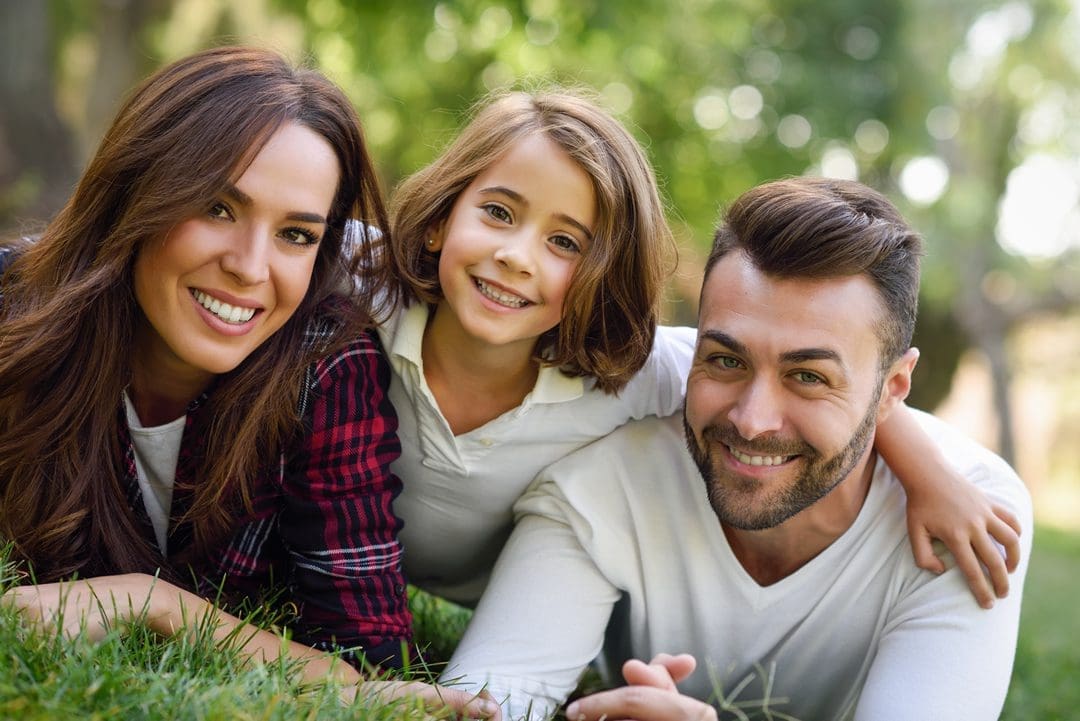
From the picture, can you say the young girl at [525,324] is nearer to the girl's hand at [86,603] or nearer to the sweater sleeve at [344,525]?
the sweater sleeve at [344,525]

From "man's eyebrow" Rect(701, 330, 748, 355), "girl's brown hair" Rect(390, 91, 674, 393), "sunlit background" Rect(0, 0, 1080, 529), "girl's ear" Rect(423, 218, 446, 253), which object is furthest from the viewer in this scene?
"sunlit background" Rect(0, 0, 1080, 529)

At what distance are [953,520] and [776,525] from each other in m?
0.46

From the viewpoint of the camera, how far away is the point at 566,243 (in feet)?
10.4

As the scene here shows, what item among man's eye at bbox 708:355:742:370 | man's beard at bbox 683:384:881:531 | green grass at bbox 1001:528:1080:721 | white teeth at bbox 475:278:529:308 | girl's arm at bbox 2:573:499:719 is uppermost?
white teeth at bbox 475:278:529:308

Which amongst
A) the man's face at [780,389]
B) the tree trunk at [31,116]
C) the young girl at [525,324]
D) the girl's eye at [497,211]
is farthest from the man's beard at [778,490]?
the tree trunk at [31,116]

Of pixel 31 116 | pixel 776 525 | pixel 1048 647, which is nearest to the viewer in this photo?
pixel 776 525

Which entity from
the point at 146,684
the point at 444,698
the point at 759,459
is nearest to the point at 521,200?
the point at 759,459

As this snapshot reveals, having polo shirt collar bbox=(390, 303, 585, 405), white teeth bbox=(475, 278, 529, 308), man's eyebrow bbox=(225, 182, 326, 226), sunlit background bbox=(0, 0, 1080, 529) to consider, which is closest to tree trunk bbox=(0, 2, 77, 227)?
sunlit background bbox=(0, 0, 1080, 529)

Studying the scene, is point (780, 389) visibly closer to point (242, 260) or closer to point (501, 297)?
point (501, 297)

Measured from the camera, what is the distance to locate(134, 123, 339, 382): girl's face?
2.80 m

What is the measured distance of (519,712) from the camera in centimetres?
281

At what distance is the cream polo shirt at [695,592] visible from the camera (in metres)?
2.93

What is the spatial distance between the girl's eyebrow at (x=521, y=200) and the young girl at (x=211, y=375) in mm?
376

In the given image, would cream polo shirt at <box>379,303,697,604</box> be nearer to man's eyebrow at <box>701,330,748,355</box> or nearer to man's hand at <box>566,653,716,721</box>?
man's eyebrow at <box>701,330,748,355</box>
